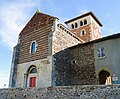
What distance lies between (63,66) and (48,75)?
2339 millimetres

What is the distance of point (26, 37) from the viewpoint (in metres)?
19.5

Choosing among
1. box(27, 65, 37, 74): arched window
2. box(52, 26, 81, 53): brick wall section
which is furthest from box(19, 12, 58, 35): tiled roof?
box(27, 65, 37, 74): arched window

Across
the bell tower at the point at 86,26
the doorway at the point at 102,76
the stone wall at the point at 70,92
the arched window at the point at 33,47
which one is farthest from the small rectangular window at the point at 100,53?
the bell tower at the point at 86,26

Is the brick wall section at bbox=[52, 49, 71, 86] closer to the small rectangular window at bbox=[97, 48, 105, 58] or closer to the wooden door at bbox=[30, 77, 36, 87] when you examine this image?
the wooden door at bbox=[30, 77, 36, 87]

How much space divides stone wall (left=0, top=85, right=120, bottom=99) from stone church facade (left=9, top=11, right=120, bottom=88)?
Result: 412 cm

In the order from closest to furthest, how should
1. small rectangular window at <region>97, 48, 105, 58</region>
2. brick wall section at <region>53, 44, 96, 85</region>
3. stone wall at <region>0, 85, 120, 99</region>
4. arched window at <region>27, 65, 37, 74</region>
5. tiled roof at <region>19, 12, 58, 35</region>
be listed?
stone wall at <region>0, 85, 120, 99</region> < small rectangular window at <region>97, 48, 105, 58</region> < brick wall section at <region>53, 44, 96, 85</region> < arched window at <region>27, 65, 37, 74</region> < tiled roof at <region>19, 12, 58, 35</region>

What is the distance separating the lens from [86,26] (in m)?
29.6

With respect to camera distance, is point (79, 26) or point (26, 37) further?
point (79, 26)

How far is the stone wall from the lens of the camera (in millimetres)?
7168

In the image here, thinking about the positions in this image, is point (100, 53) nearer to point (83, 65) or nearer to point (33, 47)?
point (83, 65)

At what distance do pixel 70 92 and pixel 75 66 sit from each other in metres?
8.76

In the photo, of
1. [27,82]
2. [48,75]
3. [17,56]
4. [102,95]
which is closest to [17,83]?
[27,82]

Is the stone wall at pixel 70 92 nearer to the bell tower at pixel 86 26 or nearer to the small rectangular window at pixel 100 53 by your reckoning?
the small rectangular window at pixel 100 53

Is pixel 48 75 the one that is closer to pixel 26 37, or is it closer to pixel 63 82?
pixel 63 82
